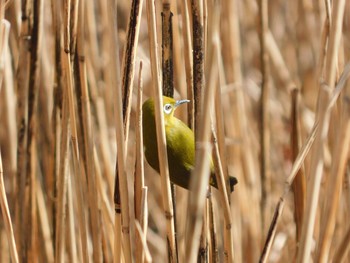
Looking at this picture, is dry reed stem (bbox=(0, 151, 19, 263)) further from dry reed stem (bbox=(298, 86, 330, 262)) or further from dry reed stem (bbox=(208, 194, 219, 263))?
dry reed stem (bbox=(298, 86, 330, 262))

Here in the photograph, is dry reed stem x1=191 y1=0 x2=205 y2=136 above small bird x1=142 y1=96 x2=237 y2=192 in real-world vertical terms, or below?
above

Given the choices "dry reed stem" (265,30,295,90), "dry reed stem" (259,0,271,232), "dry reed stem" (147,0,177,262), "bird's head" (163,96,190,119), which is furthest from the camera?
"dry reed stem" (265,30,295,90)

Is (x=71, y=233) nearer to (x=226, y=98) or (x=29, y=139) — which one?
(x=29, y=139)

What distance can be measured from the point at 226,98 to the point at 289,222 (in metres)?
0.45

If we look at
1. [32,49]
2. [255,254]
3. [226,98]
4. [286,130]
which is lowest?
[255,254]

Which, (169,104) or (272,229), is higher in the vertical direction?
(169,104)

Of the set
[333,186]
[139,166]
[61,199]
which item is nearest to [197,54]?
[139,166]

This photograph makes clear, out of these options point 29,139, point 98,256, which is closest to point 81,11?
point 29,139

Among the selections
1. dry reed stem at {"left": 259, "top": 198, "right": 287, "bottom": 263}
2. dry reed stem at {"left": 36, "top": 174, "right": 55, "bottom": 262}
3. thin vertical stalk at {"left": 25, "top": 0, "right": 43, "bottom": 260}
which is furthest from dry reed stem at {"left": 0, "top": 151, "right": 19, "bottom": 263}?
dry reed stem at {"left": 36, "top": 174, "right": 55, "bottom": 262}

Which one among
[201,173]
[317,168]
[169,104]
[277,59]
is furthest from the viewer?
[277,59]

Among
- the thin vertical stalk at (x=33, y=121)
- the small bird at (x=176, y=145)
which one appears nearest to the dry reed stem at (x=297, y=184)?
the small bird at (x=176, y=145)

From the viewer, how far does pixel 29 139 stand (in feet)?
4.19

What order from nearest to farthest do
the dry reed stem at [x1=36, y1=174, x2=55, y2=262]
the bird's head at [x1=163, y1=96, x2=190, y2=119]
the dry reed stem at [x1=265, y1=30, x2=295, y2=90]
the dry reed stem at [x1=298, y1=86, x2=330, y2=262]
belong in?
1. the dry reed stem at [x1=298, y1=86, x2=330, y2=262]
2. the bird's head at [x1=163, y1=96, x2=190, y2=119]
3. the dry reed stem at [x1=36, y1=174, x2=55, y2=262]
4. the dry reed stem at [x1=265, y1=30, x2=295, y2=90]

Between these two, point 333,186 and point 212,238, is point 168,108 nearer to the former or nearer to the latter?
point 212,238
